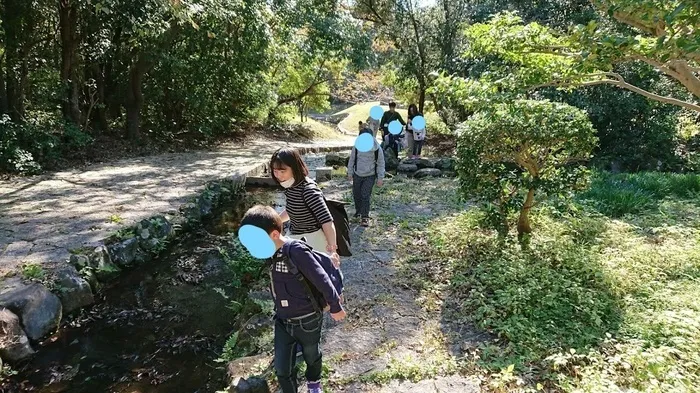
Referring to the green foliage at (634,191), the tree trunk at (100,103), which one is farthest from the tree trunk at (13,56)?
the green foliage at (634,191)

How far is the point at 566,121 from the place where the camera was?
15.4 ft

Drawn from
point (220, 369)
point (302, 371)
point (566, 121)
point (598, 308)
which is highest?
point (566, 121)

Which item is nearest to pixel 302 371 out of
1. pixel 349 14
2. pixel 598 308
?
pixel 598 308

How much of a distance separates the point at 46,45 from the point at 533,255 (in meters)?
11.6

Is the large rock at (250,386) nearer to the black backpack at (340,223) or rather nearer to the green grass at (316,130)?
the black backpack at (340,223)

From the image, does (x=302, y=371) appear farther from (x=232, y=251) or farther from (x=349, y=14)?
(x=349, y=14)

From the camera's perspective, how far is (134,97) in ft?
40.5

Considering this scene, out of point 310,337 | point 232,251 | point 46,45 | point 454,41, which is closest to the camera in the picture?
point 310,337

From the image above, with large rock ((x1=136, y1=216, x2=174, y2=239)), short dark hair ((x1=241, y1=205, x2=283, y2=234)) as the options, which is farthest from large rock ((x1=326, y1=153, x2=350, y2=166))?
short dark hair ((x1=241, y1=205, x2=283, y2=234))
